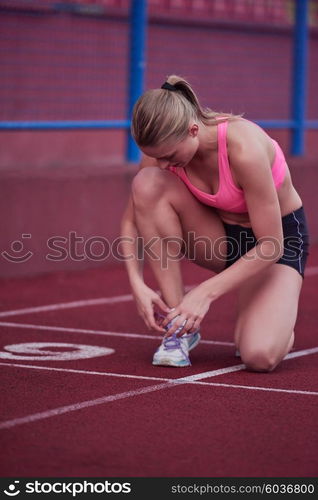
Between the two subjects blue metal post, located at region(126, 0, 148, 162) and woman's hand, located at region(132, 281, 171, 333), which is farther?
blue metal post, located at region(126, 0, 148, 162)

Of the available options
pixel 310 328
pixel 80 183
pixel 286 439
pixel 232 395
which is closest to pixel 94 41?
pixel 80 183

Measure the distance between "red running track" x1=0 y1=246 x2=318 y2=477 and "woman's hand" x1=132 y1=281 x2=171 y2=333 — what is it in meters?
0.30

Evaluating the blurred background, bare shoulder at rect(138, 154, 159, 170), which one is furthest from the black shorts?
the blurred background

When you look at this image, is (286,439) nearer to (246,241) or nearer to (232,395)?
(232,395)

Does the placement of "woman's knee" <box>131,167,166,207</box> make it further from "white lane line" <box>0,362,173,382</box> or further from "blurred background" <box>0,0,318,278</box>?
"blurred background" <box>0,0,318,278</box>

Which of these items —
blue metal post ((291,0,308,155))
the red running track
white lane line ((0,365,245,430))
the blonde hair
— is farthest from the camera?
blue metal post ((291,0,308,155))

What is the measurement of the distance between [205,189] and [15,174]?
4.10 metres

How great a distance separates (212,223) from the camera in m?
6.29

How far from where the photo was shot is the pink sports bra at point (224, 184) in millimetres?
5867

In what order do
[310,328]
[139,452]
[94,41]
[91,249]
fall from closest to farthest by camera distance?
[139,452] < [310,328] < [91,249] < [94,41]

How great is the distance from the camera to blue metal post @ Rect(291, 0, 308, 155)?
13242mm

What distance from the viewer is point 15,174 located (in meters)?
9.95

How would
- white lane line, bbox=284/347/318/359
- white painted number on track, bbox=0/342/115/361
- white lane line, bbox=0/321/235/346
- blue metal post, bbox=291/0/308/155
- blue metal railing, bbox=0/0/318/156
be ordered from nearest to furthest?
white painted number on track, bbox=0/342/115/361 → white lane line, bbox=284/347/318/359 → white lane line, bbox=0/321/235/346 → blue metal railing, bbox=0/0/318/156 → blue metal post, bbox=291/0/308/155

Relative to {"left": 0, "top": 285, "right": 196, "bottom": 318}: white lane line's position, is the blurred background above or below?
above
